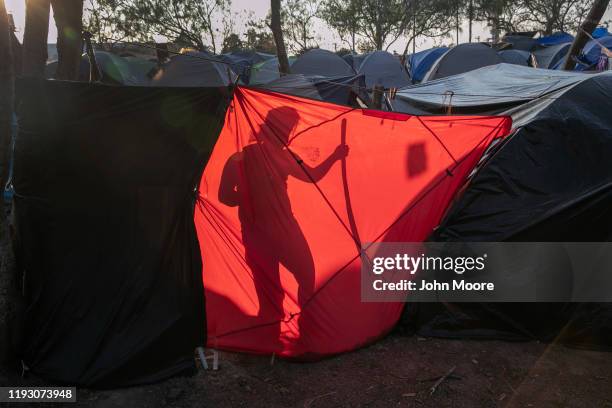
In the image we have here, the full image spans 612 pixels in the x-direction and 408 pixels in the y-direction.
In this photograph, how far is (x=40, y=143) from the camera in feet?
9.58

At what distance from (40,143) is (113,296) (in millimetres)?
1111

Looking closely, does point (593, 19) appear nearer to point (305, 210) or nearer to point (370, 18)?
point (305, 210)

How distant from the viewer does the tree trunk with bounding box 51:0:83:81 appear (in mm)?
4398

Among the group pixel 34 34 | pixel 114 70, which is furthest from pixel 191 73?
pixel 34 34

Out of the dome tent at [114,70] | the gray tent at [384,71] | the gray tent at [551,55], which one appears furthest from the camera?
the gray tent at [384,71]

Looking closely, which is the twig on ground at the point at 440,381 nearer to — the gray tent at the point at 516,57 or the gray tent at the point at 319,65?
the gray tent at the point at 319,65

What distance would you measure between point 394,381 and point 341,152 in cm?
176

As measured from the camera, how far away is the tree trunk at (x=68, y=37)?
4.40m

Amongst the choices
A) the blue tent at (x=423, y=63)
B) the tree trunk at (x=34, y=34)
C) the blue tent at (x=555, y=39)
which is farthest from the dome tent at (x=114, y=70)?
the blue tent at (x=555, y=39)

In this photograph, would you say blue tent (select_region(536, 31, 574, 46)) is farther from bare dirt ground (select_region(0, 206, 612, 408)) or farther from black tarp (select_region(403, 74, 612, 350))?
bare dirt ground (select_region(0, 206, 612, 408))

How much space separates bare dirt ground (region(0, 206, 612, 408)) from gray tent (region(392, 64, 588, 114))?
7.80ft

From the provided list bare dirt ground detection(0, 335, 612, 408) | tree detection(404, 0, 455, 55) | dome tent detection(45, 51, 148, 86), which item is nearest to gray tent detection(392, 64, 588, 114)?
bare dirt ground detection(0, 335, 612, 408)

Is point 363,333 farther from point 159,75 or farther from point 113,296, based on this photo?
point 159,75

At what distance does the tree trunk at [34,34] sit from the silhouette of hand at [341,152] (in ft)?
9.13
